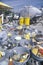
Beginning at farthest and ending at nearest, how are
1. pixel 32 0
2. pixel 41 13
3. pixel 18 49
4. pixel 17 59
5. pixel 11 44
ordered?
pixel 32 0, pixel 41 13, pixel 11 44, pixel 18 49, pixel 17 59

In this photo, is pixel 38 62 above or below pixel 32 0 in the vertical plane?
below

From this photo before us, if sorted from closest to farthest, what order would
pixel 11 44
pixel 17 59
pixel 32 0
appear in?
pixel 17 59, pixel 11 44, pixel 32 0

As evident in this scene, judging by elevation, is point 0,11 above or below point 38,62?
above

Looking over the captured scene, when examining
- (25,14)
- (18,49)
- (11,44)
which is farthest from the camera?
(25,14)

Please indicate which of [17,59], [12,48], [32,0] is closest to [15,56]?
[17,59]

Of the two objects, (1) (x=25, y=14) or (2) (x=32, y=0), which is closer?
(1) (x=25, y=14)

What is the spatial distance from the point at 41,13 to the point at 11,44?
3.99m

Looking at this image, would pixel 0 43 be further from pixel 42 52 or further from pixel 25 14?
pixel 25 14

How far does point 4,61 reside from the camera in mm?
2404

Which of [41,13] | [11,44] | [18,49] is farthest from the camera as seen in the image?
[41,13]

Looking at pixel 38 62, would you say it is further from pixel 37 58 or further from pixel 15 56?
pixel 15 56

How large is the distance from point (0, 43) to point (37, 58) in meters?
0.81

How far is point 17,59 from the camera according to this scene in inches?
94.7

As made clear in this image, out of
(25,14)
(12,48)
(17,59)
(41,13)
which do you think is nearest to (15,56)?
(17,59)
